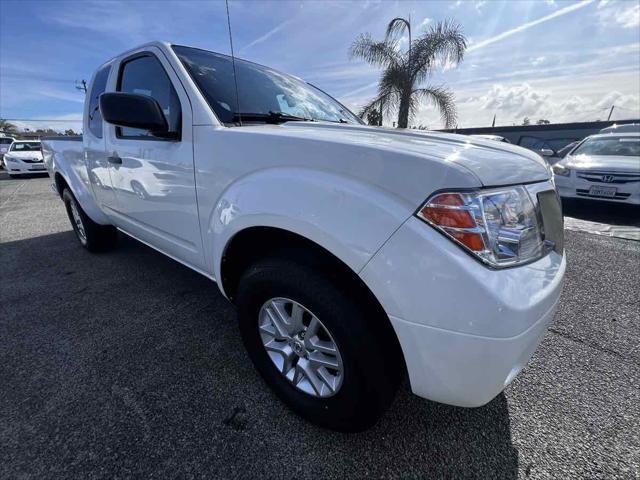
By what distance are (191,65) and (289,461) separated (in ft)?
7.12

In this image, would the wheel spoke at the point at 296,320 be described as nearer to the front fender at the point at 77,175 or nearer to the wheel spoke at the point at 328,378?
the wheel spoke at the point at 328,378

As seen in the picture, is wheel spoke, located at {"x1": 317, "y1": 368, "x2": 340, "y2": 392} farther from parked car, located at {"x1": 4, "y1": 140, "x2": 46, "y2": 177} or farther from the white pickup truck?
parked car, located at {"x1": 4, "y1": 140, "x2": 46, "y2": 177}

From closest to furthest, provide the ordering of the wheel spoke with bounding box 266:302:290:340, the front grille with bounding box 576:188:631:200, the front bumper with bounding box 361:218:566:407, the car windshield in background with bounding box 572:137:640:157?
the front bumper with bounding box 361:218:566:407
the wheel spoke with bounding box 266:302:290:340
the front grille with bounding box 576:188:631:200
the car windshield in background with bounding box 572:137:640:157

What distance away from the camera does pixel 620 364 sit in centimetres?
196

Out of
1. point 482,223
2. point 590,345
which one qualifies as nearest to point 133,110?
point 482,223

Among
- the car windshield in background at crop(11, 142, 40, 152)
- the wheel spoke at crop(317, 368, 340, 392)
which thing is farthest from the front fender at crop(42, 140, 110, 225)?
the car windshield in background at crop(11, 142, 40, 152)

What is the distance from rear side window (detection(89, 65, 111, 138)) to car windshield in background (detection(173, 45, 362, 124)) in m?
1.22

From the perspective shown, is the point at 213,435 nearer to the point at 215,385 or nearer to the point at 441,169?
the point at 215,385

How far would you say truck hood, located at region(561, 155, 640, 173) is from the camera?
5.12 meters

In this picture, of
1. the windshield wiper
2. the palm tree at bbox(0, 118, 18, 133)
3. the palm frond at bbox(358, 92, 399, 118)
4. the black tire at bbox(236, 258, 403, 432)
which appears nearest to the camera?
the black tire at bbox(236, 258, 403, 432)

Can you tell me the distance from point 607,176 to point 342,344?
6.26 meters

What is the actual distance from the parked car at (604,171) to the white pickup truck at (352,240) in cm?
494

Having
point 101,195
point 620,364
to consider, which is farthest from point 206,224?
point 620,364

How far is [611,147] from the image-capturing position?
620 cm
